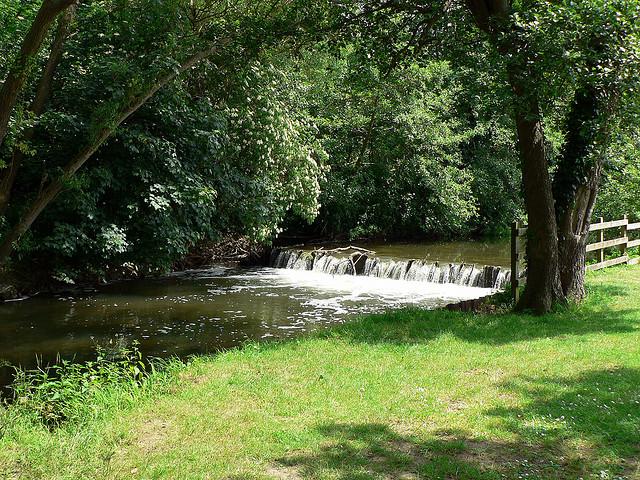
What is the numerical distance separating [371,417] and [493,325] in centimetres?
480

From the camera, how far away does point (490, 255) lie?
23.7m

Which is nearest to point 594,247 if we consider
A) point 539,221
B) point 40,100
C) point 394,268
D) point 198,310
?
point 539,221

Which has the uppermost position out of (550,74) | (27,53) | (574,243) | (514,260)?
(550,74)

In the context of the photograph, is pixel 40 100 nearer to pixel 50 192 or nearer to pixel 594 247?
pixel 50 192

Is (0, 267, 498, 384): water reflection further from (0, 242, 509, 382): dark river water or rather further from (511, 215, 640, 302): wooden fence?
(511, 215, 640, 302): wooden fence

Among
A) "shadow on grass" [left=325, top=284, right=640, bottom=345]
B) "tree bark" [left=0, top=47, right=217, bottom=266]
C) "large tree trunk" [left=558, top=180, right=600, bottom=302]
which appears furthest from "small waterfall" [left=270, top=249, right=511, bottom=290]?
"tree bark" [left=0, top=47, right=217, bottom=266]

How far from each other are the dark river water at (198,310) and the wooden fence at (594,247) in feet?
9.98

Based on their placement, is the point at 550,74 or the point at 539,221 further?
the point at 539,221

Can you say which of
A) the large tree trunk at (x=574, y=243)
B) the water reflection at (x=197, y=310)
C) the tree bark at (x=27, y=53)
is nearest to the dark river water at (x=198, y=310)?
the water reflection at (x=197, y=310)

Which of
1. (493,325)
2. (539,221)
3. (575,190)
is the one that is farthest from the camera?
(575,190)

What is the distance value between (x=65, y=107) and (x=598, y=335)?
503 inches

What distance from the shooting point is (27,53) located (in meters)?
5.91

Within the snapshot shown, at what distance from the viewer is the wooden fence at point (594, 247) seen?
11.4 meters

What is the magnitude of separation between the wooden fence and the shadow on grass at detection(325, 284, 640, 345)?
109cm
